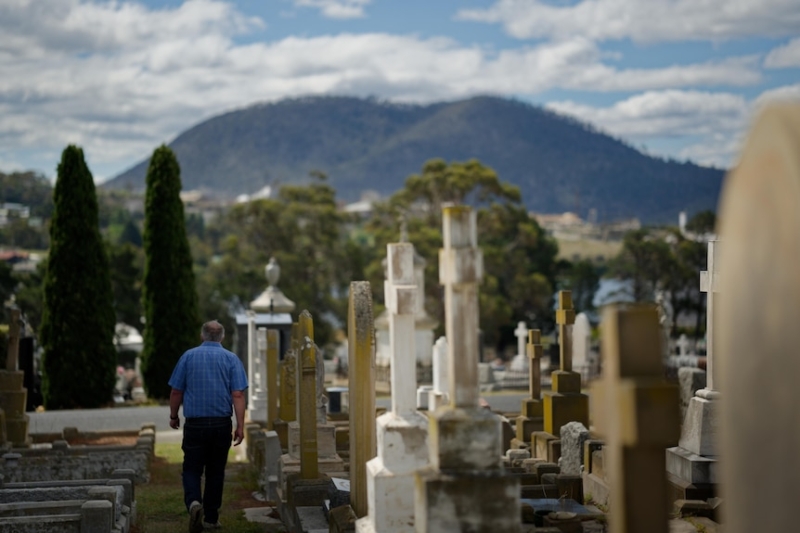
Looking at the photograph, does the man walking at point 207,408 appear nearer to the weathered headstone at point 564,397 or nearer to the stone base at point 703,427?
the stone base at point 703,427

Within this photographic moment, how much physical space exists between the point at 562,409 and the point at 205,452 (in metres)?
6.47

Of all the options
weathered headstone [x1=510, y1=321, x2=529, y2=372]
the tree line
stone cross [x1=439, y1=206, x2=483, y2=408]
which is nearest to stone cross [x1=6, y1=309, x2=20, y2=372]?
the tree line

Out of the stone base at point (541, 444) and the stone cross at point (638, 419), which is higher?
the stone cross at point (638, 419)

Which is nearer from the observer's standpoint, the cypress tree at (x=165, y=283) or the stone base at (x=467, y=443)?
the stone base at (x=467, y=443)

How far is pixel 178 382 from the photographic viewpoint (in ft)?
31.1

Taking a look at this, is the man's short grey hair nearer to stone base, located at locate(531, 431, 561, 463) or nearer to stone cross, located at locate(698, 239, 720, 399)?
stone cross, located at locate(698, 239, 720, 399)

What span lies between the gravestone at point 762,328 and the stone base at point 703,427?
244 inches

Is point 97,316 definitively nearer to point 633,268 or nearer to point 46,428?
point 46,428

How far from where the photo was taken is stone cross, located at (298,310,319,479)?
9555mm

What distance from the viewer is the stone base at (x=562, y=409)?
14.8 meters

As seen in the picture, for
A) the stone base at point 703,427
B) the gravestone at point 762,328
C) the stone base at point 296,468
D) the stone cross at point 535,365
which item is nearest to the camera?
the gravestone at point 762,328

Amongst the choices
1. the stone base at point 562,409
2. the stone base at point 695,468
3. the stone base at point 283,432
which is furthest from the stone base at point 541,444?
the stone base at point 695,468

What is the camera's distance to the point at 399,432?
6.55 metres

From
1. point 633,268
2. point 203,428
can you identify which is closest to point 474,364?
point 203,428
